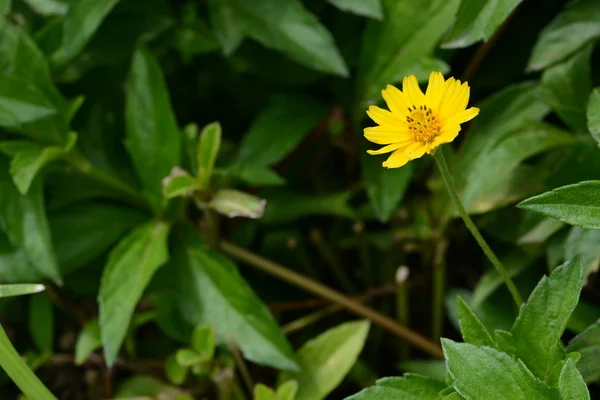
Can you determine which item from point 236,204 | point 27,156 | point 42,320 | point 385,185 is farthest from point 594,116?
point 42,320

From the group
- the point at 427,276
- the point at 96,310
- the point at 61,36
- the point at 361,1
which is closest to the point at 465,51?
the point at 361,1

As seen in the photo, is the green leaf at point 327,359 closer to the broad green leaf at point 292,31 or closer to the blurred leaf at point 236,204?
the blurred leaf at point 236,204

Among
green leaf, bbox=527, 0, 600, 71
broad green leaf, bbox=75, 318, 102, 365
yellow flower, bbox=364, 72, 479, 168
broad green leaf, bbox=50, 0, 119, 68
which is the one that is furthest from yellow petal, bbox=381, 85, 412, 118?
broad green leaf, bbox=75, 318, 102, 365

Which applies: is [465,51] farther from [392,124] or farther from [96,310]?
[96,310]

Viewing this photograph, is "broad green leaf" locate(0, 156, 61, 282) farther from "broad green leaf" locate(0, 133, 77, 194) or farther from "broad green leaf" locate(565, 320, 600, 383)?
"broad green leaf" locate(565, 320, 600, 383)

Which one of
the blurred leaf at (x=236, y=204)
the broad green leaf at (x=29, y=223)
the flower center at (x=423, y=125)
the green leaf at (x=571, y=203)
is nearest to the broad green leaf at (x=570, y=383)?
the green leaf at (x=571, y=203)
